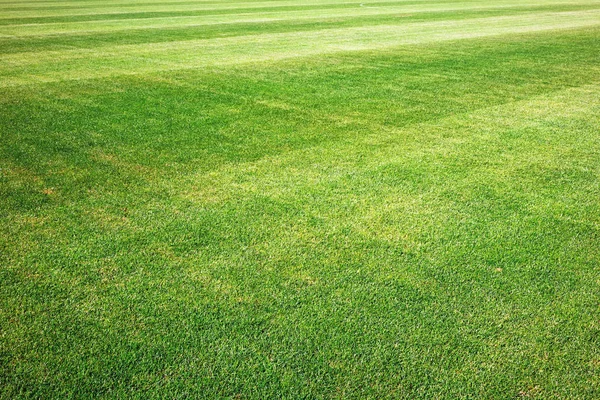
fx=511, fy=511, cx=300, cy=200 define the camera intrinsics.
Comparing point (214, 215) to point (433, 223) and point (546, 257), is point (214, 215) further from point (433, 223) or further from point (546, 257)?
point (546, 257)

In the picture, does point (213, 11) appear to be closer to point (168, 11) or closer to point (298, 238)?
point (168, 11)

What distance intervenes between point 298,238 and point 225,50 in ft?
35.0

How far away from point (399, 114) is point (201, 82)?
4.08 meters

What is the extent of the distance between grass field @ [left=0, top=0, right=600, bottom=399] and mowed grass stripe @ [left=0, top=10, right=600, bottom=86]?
35.7 inches

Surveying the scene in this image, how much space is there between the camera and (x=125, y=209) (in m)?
4.67

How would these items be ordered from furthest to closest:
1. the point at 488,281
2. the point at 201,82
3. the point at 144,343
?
the point at 201,82
the point at 488,281
the point at 144,343

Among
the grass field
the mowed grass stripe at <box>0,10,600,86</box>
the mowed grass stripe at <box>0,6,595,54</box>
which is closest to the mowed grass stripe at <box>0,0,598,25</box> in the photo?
the mowed grass stripe at <box>0,6,595,54</box>

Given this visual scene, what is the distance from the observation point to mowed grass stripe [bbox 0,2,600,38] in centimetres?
1747

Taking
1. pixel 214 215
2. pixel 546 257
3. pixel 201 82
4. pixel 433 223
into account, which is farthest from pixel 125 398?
pixel 201 82

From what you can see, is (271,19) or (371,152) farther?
(271,19)

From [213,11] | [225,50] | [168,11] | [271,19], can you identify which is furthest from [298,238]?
[168,11]

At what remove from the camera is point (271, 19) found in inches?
844

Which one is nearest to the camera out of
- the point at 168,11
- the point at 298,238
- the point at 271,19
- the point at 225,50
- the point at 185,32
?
the point at 298,238

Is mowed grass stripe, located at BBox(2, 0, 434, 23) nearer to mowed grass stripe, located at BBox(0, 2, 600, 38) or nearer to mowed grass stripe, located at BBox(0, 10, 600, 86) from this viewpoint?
mowed grass stripe, located at BBox(0, 2, 600, 38)
